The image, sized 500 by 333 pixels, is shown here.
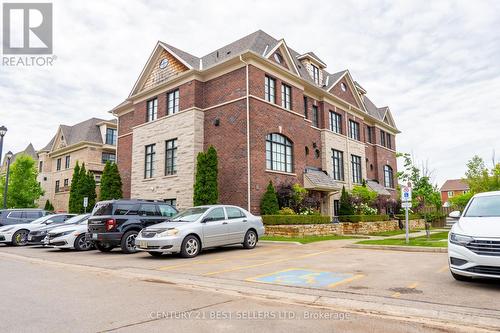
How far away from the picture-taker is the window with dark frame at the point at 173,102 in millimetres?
24564

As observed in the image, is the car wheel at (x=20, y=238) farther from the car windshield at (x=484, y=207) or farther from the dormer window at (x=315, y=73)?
the dormer window at (x=315, y=73)

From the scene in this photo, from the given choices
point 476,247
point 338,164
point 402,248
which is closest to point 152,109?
point 338,164

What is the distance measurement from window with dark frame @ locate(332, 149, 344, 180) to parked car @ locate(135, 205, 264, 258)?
52.7ft

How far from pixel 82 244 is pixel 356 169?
23.1 metres

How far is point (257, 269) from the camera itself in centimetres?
888

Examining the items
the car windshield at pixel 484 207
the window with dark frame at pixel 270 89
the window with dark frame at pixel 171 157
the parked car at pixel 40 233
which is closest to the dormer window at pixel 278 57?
the window with dark frame at pixel 270 89

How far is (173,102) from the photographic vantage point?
24.9 metres

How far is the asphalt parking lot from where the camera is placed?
559 cm

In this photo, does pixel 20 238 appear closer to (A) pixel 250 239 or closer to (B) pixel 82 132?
(A) pixel 250 239

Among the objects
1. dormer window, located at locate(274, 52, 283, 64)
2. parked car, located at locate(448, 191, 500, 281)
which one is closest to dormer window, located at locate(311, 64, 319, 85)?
dormer window, located at locate(274, 52, 283, 64)

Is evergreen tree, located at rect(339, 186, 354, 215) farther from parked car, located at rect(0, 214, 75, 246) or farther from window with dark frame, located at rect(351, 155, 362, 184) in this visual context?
parked car, located at rect(0, 214, 75, 246)

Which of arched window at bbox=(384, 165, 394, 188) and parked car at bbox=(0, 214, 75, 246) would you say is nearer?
parked car at bbox=(0, 214, 75, 246)

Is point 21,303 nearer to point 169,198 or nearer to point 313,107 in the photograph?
point 169,198

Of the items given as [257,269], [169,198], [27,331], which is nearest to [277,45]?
[169,198]
